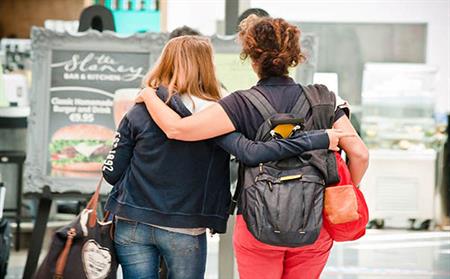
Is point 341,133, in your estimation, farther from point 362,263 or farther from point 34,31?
point 362,263

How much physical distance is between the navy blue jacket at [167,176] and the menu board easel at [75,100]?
169cm

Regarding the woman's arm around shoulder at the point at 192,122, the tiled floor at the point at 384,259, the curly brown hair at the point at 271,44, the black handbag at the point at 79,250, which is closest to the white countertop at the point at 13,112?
the tiled floor at the point at 384,259

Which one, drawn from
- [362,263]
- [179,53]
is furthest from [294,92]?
[362,263]

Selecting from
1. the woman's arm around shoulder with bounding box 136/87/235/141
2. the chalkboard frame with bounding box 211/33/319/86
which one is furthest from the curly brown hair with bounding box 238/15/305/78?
the chalkboard frame with bounding box 211/33/319/86

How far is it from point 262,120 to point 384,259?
3911 millimetres

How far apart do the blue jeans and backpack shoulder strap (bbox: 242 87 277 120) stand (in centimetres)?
51

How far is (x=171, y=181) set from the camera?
285cm

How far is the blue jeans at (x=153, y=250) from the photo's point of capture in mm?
2854

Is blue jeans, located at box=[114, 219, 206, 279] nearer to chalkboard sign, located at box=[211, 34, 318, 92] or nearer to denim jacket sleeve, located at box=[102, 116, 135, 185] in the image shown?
denim jacket sleeve, located at box=[102, 116, 135, 185]

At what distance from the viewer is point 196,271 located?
2908mm

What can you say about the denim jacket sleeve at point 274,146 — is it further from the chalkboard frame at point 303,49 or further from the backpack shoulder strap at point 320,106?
the chalkboard frame at point 303,49

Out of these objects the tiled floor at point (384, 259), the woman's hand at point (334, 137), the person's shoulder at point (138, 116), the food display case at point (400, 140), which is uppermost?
the person's shoulder at point (138, 116)

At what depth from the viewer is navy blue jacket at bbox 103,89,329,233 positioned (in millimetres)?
2840

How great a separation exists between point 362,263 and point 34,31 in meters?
2.89
